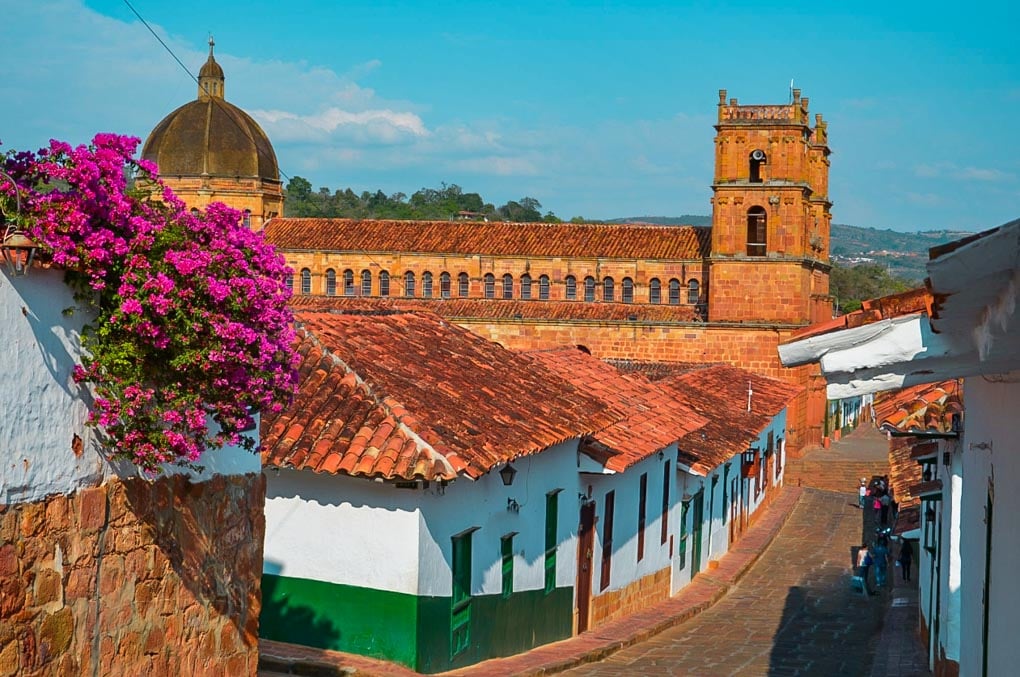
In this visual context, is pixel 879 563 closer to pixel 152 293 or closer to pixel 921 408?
pixel 921 408

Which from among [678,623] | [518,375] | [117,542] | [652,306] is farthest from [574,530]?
[652,306]

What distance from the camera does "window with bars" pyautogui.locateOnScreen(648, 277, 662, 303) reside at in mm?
51781

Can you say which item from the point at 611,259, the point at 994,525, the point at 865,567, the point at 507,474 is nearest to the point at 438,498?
the point at 507,474

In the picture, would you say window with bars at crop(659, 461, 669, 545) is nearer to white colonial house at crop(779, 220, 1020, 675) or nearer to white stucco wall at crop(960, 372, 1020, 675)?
white colonial house at crop(779, 220, 1020, 675)

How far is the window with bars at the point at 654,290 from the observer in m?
51.8

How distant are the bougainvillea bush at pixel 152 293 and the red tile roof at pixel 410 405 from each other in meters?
4.97

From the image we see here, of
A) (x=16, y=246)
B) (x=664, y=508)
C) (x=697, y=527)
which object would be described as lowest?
(x=697, y=527)

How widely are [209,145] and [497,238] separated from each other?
1448 cm

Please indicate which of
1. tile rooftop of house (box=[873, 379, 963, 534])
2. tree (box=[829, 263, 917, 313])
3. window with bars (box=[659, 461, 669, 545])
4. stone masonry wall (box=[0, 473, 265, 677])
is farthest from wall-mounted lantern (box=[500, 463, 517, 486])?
tree (box=[829, 263, 917, 313])

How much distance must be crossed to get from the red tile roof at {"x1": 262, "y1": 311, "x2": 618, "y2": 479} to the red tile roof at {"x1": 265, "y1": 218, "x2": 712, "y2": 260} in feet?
118

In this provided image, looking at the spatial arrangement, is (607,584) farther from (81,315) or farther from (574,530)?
(81,315)

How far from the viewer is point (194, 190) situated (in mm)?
57656

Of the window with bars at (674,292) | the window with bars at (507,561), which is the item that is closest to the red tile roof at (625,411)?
the window with bars at (507,561)

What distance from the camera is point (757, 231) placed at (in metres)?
48.7
